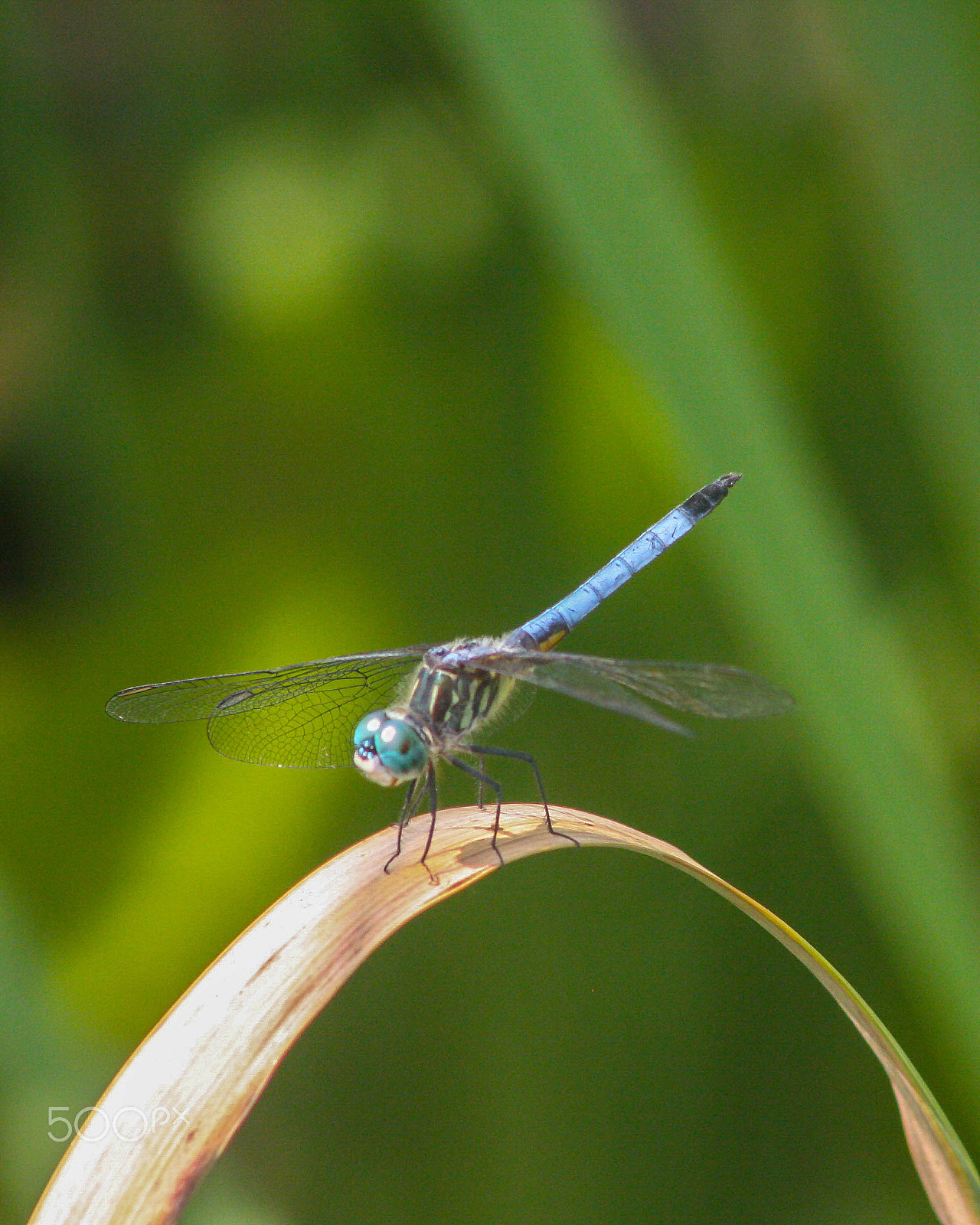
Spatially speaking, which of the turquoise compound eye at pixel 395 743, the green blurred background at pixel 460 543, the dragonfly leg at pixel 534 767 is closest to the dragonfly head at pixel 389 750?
the turquoise compound eye at pixel 395 743

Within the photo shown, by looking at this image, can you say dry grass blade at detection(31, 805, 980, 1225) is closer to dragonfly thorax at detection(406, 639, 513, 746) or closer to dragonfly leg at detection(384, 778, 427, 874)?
dragonfly leg at detection(384, 778, 427, 874)

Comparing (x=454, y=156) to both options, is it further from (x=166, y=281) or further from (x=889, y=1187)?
(x=889, y=1187)

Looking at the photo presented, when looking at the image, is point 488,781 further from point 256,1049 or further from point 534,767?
point 256,1049

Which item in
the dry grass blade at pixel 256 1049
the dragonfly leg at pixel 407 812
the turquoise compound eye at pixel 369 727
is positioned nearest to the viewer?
the dry grass blade at pixel 256 1049

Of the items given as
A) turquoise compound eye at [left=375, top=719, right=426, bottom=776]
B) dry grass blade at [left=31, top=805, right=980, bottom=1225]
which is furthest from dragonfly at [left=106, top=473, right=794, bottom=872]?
dry grass blade at [left=31, top=805, right=980, bottom=1225]

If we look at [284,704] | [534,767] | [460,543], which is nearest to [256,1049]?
[534,767]

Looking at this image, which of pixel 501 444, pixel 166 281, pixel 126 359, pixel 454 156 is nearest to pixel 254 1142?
pixel 501 444

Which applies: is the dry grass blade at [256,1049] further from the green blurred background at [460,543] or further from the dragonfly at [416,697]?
the green blurred background at [460,543]
